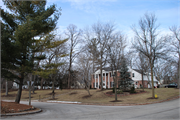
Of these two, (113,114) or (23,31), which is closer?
(113,114)

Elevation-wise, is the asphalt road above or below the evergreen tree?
below

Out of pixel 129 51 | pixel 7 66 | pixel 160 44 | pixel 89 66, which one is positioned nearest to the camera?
pixel 7 66

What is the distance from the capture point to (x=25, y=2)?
1444cm

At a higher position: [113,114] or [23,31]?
[23,31]

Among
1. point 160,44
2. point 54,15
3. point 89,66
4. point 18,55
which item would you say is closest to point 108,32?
point 89,66

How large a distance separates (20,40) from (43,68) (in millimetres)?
4257

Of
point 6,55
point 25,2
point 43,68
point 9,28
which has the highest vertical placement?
point 25,2

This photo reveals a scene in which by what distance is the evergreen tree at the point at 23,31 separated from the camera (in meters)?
11.5

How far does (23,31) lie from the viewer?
11.2 m

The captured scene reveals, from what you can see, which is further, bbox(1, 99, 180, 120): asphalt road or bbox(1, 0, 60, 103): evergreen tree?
bbox(1, 0, 60, 103): evergreen tree

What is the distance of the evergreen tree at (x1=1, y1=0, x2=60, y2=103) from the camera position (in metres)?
11.5

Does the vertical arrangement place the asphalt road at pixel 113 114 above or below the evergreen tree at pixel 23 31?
below

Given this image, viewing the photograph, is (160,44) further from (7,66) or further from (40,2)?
(7,66)

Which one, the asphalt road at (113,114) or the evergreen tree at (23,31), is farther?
the evergreen tree at (23,31)
